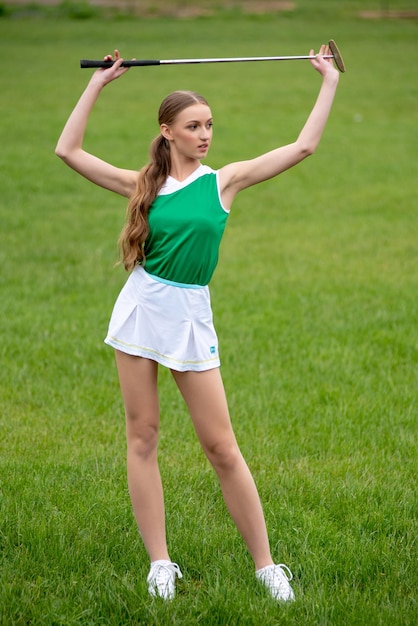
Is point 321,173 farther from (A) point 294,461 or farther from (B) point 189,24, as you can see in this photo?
(B) point 189,24

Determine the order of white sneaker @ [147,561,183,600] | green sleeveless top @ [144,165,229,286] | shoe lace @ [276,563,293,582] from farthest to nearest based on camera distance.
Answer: shoe lace @ [276,563,293,582] < white sneaker @ [147,561,183,600] < green sleeveless top @ [144,165,229,286]

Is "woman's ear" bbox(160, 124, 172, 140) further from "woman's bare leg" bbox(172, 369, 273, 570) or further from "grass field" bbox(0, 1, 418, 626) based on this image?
"grass field" bbox(0, 1, 418, 626)

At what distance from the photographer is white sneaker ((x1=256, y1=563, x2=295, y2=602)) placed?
3.97 meters

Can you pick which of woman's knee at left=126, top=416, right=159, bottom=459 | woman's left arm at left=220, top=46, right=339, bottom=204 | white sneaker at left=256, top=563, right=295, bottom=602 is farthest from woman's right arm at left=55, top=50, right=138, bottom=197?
white sneaker at left=256, top=563, right=295, bottom=602

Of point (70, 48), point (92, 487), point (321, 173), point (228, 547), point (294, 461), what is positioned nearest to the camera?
point (228, 547)

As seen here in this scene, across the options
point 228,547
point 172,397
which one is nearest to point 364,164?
point 172,397

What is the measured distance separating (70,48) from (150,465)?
31.8 m

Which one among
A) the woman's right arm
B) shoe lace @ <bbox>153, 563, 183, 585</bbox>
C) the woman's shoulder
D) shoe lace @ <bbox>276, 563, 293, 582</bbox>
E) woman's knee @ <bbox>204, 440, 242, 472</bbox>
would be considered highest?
the woman's right arm

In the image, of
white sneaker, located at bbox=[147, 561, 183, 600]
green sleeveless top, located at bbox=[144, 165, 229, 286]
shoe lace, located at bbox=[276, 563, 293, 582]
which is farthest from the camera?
shoe lace, located at bbox=[276, 563, 293, 582]

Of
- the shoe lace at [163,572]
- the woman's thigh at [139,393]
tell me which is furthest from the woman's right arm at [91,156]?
the shoe lace at [163,572]

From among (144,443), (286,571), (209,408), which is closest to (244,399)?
(286,571)

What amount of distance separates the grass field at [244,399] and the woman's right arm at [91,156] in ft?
5.47

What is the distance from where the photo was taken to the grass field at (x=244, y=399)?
164 inches

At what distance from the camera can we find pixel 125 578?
4.13 metres
